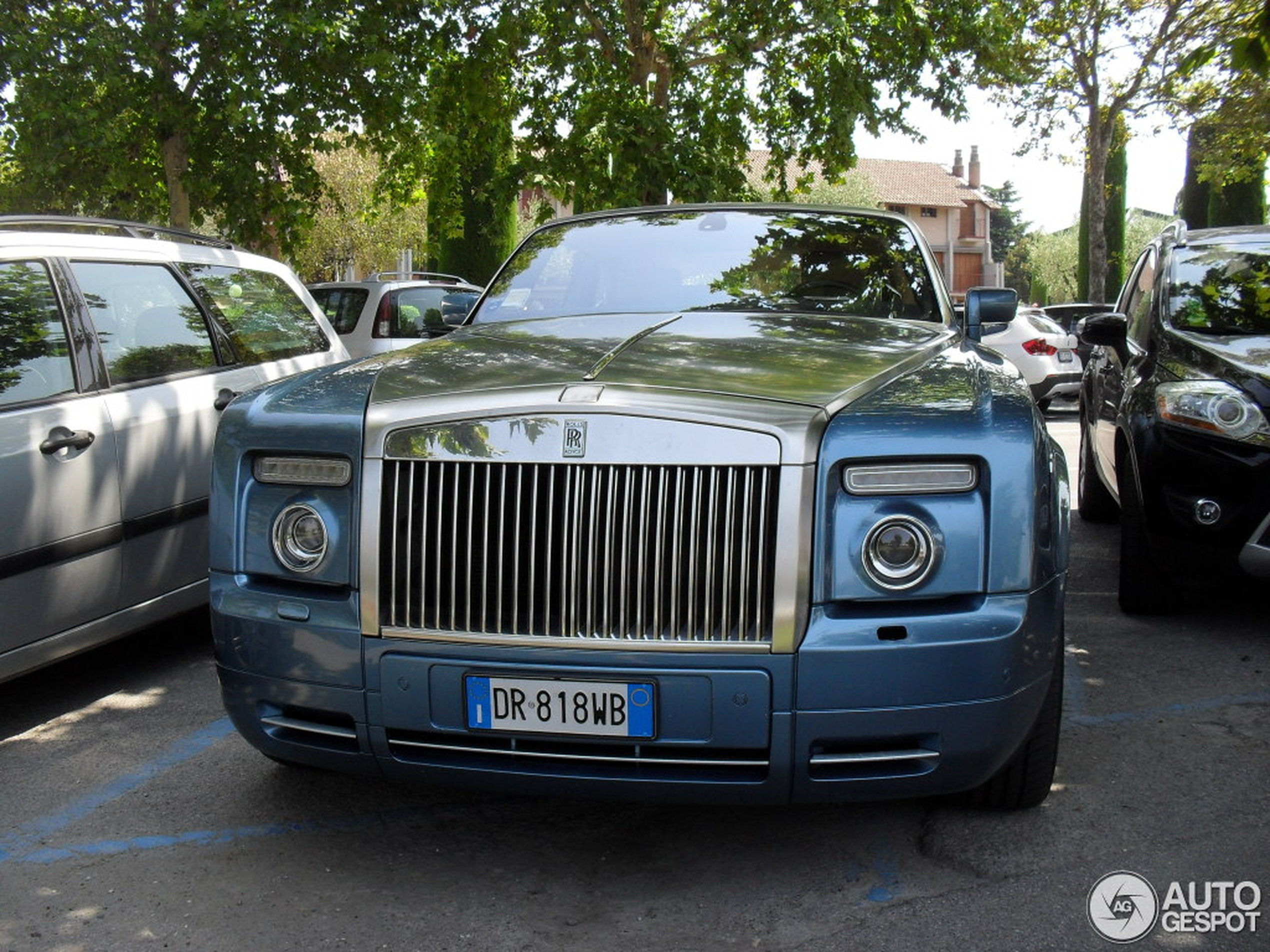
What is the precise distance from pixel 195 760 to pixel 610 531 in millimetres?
2007

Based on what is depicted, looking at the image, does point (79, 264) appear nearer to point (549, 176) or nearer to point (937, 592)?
point (937, 592)

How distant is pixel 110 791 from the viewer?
3.98 meters

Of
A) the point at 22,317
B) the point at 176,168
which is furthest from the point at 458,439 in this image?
the point at 176,168

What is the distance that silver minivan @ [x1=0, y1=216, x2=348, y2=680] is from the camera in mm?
A: 4383

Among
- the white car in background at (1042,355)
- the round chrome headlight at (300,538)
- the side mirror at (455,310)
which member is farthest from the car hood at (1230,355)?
the white car in background at (1042,355)

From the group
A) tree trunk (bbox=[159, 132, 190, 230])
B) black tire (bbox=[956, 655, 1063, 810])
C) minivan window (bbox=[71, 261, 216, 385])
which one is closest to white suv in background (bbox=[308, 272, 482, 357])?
tree trunk (bbox=[159, 132, 190, 230])

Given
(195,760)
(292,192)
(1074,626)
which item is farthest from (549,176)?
(195,760)

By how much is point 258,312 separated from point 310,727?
3332mm

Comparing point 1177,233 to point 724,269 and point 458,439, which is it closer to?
point 724,269

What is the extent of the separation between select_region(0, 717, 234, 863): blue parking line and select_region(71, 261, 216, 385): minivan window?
1.37 meters

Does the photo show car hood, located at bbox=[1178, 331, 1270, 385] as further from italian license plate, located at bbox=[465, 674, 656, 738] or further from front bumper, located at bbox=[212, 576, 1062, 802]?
italian license plate, located at bbox=[465, 674, 656, 738]

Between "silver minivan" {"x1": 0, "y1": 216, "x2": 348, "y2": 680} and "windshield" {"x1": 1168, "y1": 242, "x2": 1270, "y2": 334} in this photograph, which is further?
"windshield" {"x1": 1168, "y1": 242, "x2": 1270, "y2": 334}

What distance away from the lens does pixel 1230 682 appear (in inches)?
194

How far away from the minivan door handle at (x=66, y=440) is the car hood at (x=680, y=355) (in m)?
1.34
